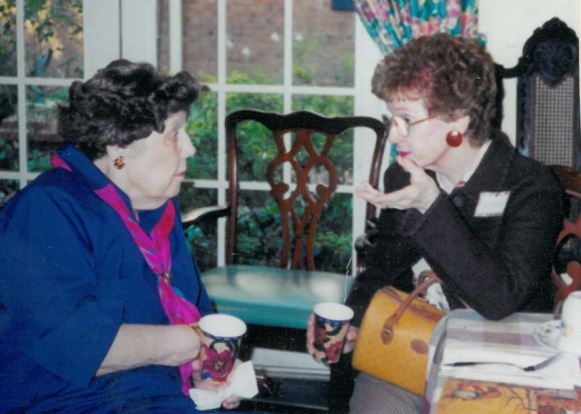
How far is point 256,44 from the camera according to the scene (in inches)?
174

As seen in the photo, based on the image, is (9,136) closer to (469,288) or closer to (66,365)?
(66,365)

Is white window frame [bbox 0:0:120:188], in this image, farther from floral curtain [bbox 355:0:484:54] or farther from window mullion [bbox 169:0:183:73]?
floral curtain [bbox 355:0:484:54]

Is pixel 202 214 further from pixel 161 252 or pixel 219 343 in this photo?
pixel 219 343

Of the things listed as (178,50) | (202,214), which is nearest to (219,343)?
(202,214)

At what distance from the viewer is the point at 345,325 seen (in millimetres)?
1399

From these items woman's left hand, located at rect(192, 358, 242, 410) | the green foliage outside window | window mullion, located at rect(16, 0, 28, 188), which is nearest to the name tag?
woman's left hand, located at rect(192, 358, 242, 410)

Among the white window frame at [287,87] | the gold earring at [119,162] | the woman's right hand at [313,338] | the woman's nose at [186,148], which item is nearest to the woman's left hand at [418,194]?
the woman's right hand at [313,338]

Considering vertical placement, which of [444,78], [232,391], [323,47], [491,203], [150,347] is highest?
[323,47]

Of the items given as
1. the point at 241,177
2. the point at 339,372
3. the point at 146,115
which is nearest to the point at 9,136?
the point at 241,177

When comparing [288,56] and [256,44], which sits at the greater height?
[256,44]

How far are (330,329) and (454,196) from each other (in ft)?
1.47

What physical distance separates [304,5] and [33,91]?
81.4 inches

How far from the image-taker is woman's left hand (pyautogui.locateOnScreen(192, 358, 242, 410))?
139 cm

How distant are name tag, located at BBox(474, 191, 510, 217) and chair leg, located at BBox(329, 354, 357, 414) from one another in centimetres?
43
